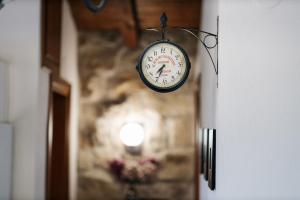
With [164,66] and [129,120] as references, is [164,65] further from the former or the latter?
[129,120]

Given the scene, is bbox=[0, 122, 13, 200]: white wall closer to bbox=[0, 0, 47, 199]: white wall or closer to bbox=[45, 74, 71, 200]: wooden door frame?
bbox=[0, 0, 47, 199]: white wall

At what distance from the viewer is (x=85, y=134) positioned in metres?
5.08

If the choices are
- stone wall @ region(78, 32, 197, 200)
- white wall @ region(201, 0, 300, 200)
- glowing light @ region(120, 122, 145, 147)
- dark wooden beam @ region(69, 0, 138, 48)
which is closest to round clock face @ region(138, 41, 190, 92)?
white wall @ region(201, 0, 300, 200)

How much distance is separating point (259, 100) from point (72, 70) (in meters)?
2.78

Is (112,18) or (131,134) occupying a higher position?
(112,18)

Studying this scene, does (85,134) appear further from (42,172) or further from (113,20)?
(42,172)

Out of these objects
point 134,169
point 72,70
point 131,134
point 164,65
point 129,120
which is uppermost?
point 72,70

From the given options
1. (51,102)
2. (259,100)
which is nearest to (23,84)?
(51,102)

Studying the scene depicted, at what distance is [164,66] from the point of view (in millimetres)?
2400

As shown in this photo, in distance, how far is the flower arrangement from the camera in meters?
4.89

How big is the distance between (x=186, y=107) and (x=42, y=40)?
6.09 ft

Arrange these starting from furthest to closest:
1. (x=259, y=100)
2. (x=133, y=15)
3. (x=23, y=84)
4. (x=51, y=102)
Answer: (x=133, y=15) < (x=51, y=102) < (x=23, y=84) < (x=259, y=100)

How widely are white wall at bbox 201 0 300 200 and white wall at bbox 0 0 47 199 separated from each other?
4.88 ft

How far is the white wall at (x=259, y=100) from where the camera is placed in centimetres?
233
